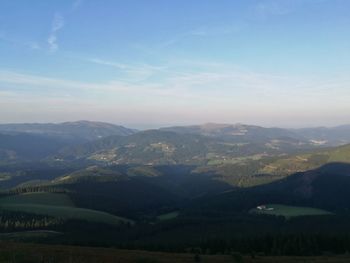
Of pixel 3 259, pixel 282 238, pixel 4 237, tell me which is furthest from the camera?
pixel 4 237

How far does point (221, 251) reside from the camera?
419ft

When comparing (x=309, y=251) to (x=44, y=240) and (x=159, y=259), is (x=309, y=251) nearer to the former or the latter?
(x=159, y=259)

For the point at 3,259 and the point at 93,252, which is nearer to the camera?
the point at 3,259

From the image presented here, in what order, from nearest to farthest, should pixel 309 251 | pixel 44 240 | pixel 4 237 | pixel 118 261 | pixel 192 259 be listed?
1. pixel 118 261
2. pixel 192 259
3. pixel 309 251
4. pixel 44 240
5. pixel 4 237

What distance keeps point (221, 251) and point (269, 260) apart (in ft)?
97.7

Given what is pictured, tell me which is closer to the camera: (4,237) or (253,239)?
(253,239)

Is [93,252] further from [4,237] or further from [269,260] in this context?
[4,237]

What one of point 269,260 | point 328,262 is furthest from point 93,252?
point 328,262

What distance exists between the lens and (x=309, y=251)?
404 feet

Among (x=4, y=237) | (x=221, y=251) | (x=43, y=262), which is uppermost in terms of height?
(x=43, y=262)

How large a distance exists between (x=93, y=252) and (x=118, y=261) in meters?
14.0

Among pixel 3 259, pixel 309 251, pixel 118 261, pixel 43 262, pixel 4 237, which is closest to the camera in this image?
pixel 3 259

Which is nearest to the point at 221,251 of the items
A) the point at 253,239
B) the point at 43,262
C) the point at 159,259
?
the point at 253,239

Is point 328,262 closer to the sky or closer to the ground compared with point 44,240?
closer to the sky
